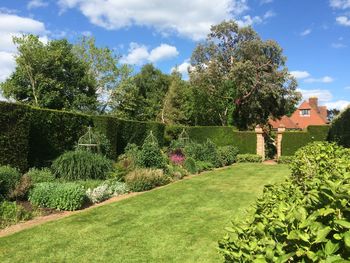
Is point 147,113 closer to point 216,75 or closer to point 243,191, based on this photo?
point 216,75

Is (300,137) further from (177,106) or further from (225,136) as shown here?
(177,106)

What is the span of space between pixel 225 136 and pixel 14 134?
15305 mm

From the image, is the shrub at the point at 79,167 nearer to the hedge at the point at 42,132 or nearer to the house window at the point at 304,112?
the hedge at the point at 42,132

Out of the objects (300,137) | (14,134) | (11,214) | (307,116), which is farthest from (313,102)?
(11,214)

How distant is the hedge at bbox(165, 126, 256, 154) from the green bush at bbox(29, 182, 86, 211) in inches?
597

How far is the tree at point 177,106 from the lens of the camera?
128 ft

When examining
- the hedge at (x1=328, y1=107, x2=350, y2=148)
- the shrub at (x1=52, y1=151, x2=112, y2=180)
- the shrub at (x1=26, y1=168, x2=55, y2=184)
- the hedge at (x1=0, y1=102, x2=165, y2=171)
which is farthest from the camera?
the hedge at (x1=328, y1=107, x2=350, y2=148)

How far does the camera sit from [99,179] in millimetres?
10938

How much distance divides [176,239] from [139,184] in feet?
15.8

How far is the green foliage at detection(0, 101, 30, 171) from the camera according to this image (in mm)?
9320

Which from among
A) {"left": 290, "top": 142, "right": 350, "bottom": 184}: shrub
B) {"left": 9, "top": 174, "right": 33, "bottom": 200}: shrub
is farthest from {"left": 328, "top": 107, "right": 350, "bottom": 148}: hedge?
{"left": 9, "top": 174, "right": 33, "bottom": 200}: shrub

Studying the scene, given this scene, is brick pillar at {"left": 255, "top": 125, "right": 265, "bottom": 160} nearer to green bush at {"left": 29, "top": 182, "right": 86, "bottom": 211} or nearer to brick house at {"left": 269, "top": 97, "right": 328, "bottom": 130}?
green bush at {"left": 29, "top": 182, "right": 86, "bottom": 211}

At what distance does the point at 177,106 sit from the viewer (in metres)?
40.5

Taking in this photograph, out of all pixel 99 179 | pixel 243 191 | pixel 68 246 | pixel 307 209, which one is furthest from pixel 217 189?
pixel 307 209
